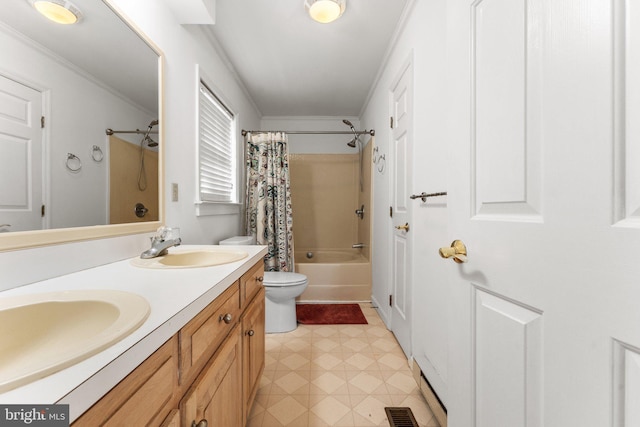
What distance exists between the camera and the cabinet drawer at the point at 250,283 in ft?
3.26

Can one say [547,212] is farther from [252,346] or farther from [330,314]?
[330,314]

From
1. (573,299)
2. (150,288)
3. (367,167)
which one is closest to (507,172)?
(573,299)

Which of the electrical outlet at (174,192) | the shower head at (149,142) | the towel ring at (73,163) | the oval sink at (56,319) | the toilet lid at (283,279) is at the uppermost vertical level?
the shower head at (149,142)

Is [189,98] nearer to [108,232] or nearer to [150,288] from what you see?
[108,232]

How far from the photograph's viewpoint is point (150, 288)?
2.16 feet

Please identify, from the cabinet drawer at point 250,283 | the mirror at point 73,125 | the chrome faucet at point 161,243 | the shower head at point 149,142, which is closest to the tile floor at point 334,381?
the cabinet drawer at point 250,283

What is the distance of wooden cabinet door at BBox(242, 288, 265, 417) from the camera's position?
102 centimetres

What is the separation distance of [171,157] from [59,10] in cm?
69

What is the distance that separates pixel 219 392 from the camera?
2.45 feet

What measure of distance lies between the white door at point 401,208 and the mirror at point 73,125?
146cm

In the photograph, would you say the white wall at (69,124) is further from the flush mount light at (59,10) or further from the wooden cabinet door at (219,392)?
the wooden cabinet door at (219,392)

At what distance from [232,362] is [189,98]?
1512mm

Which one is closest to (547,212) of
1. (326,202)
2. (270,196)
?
(270,196)

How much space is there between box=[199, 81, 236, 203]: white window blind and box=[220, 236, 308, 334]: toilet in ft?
1.47
